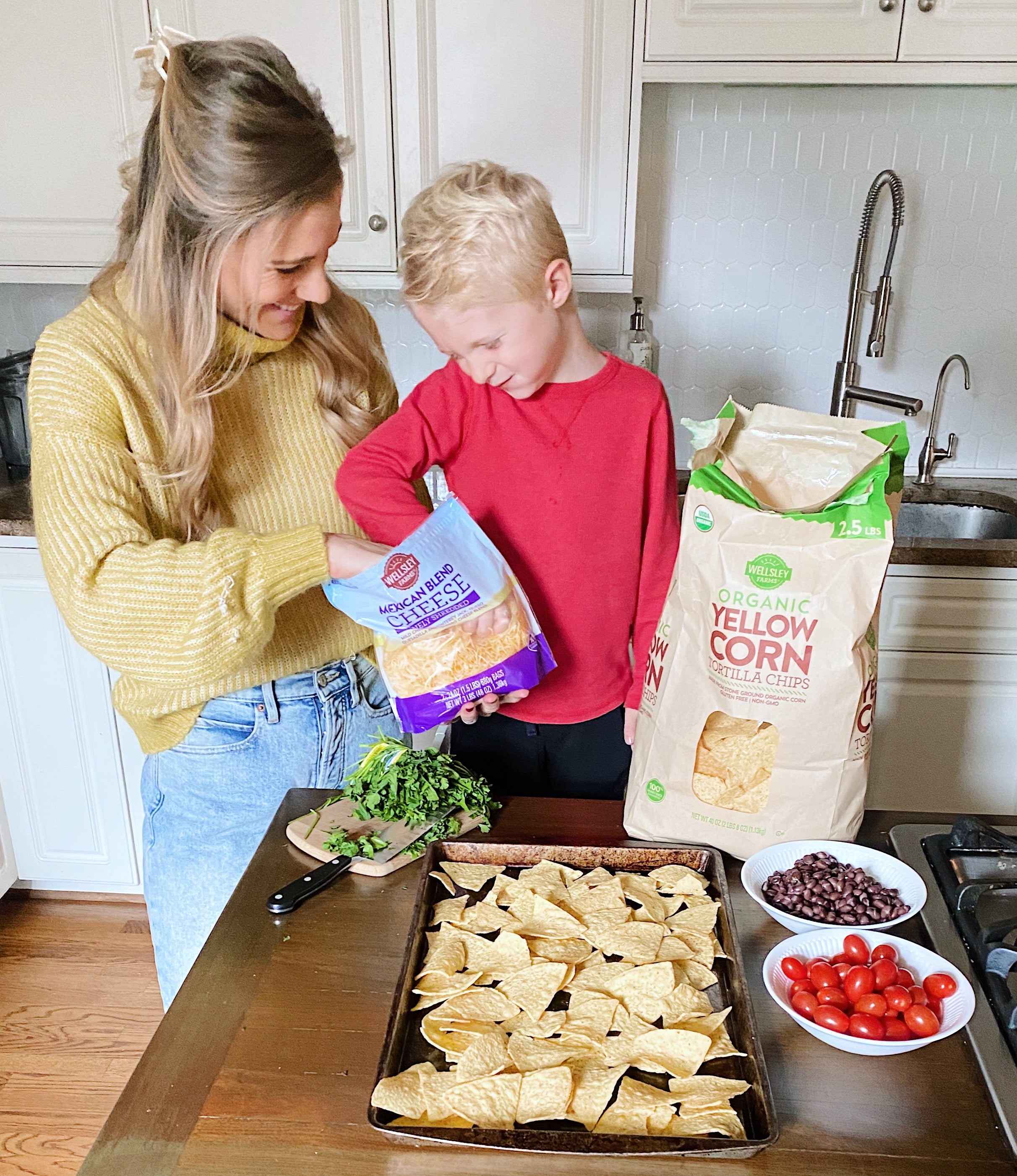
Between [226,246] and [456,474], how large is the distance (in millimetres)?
416

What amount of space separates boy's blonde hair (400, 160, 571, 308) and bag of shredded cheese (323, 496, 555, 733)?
254 millimetres

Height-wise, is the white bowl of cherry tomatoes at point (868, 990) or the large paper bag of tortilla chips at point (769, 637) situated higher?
the large paper bag of tortilla chips at point (769, 637)

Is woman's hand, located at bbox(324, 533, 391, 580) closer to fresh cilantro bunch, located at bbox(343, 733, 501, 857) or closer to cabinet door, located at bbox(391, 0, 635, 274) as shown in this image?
fresh cilantro bunch, located at bbox(343, 733, 501, 857)

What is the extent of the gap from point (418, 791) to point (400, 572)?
0.26m

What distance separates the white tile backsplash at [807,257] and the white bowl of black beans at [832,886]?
1562mm

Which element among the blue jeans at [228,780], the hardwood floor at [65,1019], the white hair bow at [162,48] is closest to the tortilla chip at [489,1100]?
the blue jeans at [228,780]

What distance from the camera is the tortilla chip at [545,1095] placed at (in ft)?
2.35

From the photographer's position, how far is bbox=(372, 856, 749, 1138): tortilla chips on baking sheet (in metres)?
0.72

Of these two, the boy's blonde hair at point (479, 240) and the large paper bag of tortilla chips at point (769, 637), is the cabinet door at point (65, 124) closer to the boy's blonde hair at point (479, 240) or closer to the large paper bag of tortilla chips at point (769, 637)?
the boy's blonde hair at point (479, 240)

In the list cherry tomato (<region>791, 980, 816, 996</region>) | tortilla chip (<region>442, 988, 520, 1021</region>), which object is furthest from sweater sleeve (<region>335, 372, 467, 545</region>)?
cherry tomato (<region>791, 980, 816, 996</region>)


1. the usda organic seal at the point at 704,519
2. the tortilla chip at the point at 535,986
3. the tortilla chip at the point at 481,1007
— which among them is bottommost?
the tortilla chip at the point at 535,986

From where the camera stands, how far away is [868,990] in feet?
2.69

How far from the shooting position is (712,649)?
1013 millimetres

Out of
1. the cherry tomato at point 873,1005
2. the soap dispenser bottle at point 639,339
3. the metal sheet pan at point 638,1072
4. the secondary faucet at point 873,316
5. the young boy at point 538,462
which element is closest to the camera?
the metal sheet pan at point 638,1072
